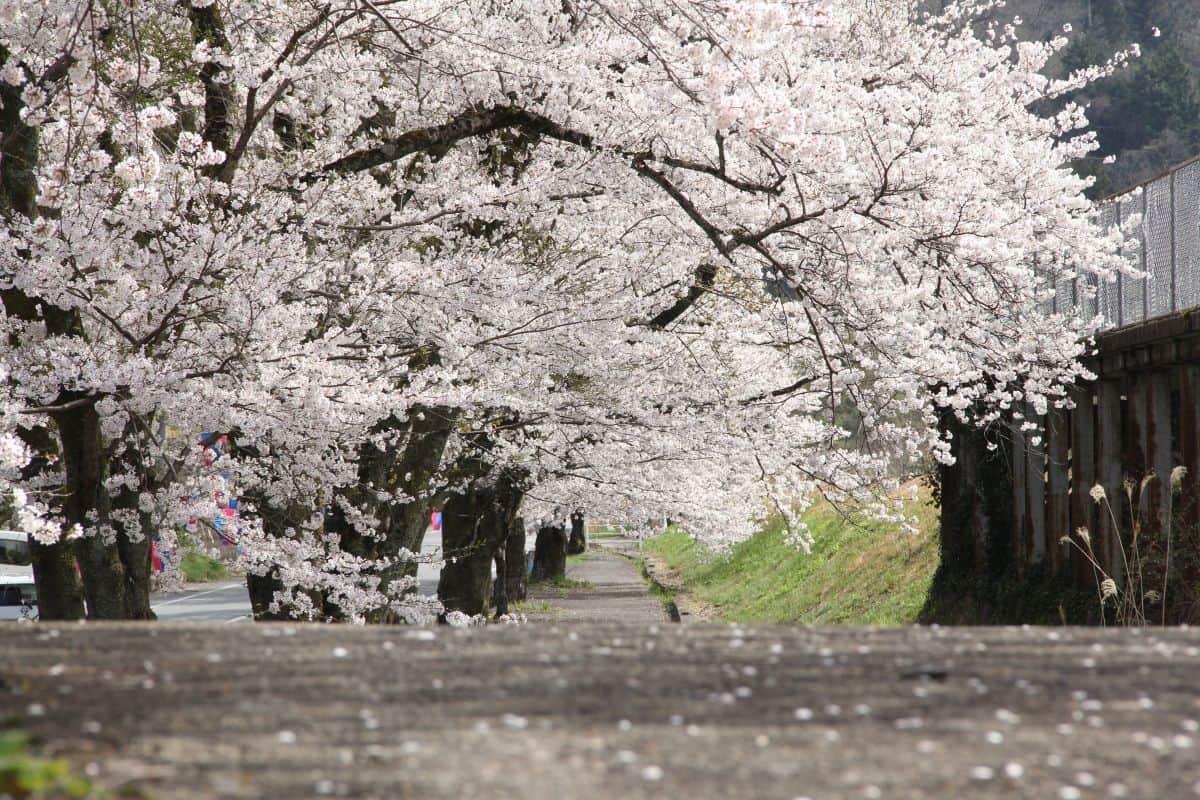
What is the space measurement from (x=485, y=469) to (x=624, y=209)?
226 inches

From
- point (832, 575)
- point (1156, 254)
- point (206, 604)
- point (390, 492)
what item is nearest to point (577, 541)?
point (206, 604)

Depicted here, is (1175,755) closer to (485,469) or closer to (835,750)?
(835,750)

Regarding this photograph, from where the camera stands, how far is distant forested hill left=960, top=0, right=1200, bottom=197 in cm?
8300

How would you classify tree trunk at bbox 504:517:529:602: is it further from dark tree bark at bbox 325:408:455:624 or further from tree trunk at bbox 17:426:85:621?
tree trunk at bbox 17:426:85:621

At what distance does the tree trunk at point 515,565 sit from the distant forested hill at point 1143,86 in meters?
55.9

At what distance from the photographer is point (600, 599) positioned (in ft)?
101

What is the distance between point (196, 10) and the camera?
9664mm

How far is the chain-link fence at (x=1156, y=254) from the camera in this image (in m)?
11.8

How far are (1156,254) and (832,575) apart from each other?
12000 mm

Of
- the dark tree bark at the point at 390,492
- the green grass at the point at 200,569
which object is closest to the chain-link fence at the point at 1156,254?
the dark tree bark at the point at 390,492

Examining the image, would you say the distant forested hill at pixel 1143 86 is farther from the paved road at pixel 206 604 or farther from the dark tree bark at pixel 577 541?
the paved road at pixel 206 604

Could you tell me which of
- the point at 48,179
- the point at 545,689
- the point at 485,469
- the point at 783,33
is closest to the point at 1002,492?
the point at 485,469

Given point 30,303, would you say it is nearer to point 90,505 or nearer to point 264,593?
point 90,505

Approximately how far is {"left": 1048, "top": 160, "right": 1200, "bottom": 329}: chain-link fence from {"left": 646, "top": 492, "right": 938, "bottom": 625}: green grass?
142 inches
